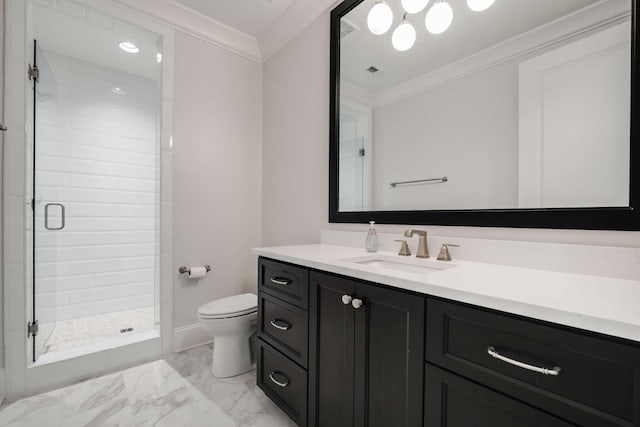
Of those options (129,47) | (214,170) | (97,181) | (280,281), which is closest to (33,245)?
(214,170)

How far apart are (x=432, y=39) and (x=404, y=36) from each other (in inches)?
5.6

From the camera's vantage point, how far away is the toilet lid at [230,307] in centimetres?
175

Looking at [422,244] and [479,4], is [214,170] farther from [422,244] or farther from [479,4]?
[479,4]

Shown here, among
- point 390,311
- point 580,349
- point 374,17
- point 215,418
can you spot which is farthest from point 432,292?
point 374,17

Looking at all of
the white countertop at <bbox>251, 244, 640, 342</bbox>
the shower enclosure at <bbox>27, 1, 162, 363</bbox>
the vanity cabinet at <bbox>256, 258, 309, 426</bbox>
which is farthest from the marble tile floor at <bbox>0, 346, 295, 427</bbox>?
the white countertop at <bbox>251, 244, 640, 342</bbox>

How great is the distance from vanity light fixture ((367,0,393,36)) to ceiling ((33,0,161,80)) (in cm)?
155

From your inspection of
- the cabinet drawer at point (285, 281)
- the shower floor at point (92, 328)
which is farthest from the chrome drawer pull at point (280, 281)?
the shower floor at point (92, 328)

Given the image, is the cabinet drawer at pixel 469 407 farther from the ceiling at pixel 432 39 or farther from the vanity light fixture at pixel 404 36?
the vanity light fixture at pixel 404 36

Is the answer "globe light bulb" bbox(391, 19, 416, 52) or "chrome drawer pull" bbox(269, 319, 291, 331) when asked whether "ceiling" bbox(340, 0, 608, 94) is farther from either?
"chrome drawer pull" bbox(269, 319, 291, 331)

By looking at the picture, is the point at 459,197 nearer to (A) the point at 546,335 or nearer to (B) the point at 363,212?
(B) the point at 363,212

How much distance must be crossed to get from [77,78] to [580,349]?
12.3 feet

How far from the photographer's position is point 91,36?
7.41 feet

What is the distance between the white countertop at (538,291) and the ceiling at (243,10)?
195 centimetres

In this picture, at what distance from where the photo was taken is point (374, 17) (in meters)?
1.50
